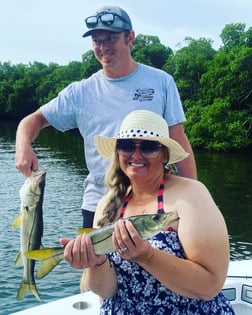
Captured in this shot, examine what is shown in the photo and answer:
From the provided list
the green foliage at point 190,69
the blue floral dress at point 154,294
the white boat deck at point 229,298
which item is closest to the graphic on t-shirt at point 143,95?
the blue floral dress at point 154,294

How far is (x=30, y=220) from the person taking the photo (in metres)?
3.51

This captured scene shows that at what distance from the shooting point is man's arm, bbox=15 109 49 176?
3.38 m

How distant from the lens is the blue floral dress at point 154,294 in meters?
2.68

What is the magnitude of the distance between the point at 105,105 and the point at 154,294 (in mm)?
1494

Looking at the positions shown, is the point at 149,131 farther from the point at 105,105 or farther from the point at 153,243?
the point at 105,105

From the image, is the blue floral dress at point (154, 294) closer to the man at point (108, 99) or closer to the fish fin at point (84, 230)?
the fish fin at point (84, 230)

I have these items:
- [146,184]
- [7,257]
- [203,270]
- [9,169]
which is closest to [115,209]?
[146,184]

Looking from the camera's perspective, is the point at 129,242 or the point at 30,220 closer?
the point at 129,242

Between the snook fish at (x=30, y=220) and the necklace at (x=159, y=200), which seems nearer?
the necklace at (x=159, y=200)

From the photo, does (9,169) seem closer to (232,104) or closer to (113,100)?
(232,104)

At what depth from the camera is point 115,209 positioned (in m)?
3.04

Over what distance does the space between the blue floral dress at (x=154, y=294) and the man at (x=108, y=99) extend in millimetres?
1010

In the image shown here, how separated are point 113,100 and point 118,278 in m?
1.37

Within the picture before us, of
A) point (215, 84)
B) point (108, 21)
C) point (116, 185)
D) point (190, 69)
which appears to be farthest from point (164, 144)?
point (190, 69)
